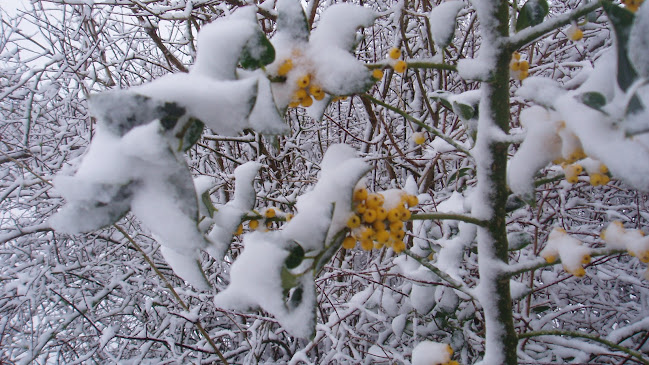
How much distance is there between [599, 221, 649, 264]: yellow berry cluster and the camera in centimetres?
68

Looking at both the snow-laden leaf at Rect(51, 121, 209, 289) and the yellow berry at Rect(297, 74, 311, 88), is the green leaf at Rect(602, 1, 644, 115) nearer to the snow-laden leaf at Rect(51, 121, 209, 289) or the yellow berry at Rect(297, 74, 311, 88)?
the yellow berry at Rect(297, 74, 311, 88)

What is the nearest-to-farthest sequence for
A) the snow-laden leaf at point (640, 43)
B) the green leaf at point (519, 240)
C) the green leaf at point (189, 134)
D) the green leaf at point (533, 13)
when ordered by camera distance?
the snow-laden leaf at point (640, 43), the green leaf at point (189, 134), the green leaf at point (533, 13), the green leaf at point (519, 240)

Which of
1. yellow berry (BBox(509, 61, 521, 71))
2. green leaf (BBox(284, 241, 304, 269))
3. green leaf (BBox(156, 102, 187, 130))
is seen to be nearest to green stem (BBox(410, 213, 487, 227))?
green leaf (BBox(284, 241, 304, 269))

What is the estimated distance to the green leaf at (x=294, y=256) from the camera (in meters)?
0.66

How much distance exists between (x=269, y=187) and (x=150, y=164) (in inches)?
94.5

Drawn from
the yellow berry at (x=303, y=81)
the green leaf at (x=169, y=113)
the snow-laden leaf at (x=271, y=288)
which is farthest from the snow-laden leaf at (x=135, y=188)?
the yellow berry at (x=303, y=81)

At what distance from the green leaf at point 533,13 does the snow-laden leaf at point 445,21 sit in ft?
0.40

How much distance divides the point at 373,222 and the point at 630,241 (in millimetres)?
436

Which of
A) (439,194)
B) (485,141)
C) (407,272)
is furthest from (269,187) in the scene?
(485,141)

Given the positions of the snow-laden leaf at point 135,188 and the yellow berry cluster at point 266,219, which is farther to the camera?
the yellow berry cluster at point 266,219

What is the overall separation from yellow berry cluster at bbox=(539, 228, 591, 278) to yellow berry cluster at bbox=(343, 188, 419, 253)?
0.93 feet

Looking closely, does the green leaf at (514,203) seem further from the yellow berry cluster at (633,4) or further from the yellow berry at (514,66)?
the yellow berry cluster at (633,4)

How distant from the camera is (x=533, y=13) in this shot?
765 millimetres

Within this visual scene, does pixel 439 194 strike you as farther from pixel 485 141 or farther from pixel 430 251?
pixel 485 141
